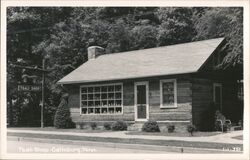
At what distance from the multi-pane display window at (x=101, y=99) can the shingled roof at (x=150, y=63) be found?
0.68m

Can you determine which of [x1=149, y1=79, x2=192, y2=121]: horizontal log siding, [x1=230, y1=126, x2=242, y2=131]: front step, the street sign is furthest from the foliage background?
the street sign

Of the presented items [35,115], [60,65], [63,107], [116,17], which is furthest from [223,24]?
[116,17]

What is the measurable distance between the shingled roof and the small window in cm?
61

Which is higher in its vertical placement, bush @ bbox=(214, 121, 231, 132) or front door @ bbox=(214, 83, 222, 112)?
front door @ bbox=(214, 83, 222, 112)

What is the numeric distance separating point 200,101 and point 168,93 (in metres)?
1.55

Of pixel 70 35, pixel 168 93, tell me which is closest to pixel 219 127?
pixel 168 93

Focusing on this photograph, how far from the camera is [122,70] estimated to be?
20719mm

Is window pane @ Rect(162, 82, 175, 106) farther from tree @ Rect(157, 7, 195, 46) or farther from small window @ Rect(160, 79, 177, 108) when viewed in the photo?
tree @ Rect(157, 7, 195, 46)

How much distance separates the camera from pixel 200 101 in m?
18.6

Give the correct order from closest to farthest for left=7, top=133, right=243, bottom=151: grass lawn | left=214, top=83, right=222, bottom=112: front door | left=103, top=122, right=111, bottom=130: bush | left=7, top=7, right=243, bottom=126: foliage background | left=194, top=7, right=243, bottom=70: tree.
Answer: left=7, top=133, right=243, bottom=151: grass lawn → left=194, top=7, right=243, bottom=70: tree → left=214, top=83, right=222, bottom=112: front door → left=103, top=122, right=111, bottom=130: bush → left=7, top=7, right=243, bottom=126: foliage background

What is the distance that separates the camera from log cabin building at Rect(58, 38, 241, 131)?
18.1 metres

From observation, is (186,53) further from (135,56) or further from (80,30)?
(80,30)

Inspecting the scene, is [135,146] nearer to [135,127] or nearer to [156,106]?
[156,106]

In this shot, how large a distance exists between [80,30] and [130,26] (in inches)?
289
